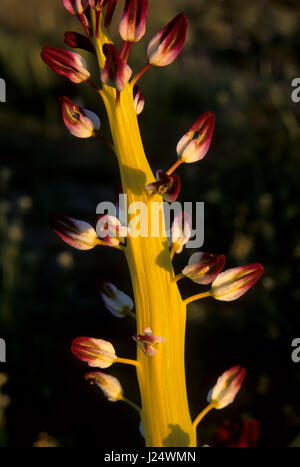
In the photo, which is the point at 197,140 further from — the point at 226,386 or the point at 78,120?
the point at 226,386

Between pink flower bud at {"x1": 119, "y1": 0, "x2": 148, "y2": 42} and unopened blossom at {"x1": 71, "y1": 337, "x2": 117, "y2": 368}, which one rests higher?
pink flower bud at {"x1": 119, "y1": 0, "x2": 148, "y2": 42}

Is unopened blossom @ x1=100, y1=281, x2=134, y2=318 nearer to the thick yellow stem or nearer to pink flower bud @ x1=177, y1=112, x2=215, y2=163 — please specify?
the thick yellow stem

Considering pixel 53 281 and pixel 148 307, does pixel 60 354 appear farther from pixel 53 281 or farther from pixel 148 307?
pixel 148 307

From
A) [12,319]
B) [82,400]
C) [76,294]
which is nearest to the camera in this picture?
[82,400]

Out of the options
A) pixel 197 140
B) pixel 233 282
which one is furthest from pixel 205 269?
pixel 197 140

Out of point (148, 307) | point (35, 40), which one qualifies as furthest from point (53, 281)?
point (35, 40)

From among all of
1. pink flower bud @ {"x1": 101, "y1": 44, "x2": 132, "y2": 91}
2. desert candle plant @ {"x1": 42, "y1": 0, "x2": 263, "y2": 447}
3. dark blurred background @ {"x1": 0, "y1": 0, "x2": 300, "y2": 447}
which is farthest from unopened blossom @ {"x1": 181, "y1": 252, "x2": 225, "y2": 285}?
dark blurred background @ {"x1": 0, "y1": 0, "x2": 300, "y2": 447}
